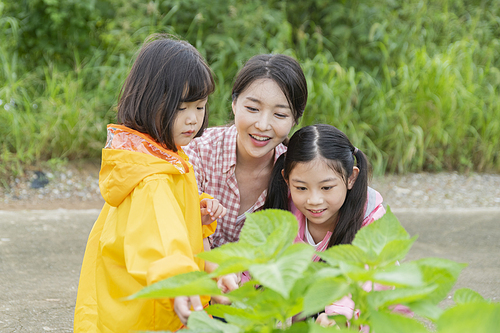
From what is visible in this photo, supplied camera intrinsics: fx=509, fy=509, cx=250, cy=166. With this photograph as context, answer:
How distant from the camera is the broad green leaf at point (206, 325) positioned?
0.67 meters

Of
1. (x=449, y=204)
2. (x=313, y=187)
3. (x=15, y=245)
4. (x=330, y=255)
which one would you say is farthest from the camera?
(x=449, y=204)

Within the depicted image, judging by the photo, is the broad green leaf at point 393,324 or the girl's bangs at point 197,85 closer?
the broad green leaf at point 393,324

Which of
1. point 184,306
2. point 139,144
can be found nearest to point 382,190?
point 139,144

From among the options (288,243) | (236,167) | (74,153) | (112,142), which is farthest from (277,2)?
(288,243)

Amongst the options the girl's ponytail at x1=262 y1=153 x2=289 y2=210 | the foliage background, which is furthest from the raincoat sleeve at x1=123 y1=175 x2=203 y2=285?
the foliage background

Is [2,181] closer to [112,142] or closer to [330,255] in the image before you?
[112,142]

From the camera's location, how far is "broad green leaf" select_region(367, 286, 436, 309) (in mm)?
625

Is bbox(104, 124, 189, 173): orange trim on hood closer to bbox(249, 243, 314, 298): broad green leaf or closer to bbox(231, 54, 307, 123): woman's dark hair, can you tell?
bbox(231, 54, 307, 123): woman's dark hair

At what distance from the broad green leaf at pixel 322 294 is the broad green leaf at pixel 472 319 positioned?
12 centimetres

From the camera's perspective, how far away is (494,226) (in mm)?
3498

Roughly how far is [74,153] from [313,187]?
120 inches

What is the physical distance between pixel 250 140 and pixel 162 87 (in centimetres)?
58

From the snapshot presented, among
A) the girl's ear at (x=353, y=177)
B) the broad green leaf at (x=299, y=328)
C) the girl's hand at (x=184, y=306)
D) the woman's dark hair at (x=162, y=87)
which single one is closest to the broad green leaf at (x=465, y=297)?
the broad green leaf at (x=299, y=328)

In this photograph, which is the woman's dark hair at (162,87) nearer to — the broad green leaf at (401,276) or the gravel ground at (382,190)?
the broad green leaf at (401,276)
